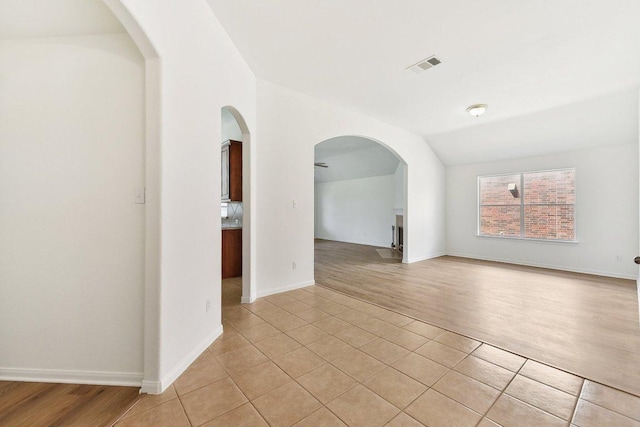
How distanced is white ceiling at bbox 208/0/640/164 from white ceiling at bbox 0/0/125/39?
906mm

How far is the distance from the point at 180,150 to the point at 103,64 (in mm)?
767

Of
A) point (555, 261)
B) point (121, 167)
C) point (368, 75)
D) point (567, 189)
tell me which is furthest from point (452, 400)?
point (567, 189)

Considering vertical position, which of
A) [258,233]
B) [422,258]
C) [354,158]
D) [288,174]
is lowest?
[422,258]

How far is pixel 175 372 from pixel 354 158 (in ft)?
25.7

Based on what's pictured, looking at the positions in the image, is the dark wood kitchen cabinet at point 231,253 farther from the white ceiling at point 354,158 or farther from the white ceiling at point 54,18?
the white ceiling at point 354,158

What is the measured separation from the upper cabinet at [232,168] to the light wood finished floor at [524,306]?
222 cm

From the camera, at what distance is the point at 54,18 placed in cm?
173

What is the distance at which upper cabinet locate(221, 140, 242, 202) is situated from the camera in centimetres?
491

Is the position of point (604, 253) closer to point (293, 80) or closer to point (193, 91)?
point (293, 80)

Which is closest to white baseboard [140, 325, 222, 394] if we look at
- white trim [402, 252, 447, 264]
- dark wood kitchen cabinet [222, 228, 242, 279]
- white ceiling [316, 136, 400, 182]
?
dark wood kitchen cabinet [222, 228, 242, 279]

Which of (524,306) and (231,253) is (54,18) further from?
(524,306)

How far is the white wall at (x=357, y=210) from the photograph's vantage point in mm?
9055

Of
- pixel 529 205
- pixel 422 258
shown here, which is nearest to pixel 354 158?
pixel 422 258

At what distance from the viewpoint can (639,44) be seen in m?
2.71
